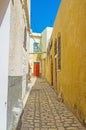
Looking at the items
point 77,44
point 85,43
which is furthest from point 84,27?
point 77,44

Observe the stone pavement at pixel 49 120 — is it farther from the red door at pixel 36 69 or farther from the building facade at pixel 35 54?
the red door at pixel 36 69

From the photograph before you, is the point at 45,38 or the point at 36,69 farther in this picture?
the point at 36,69

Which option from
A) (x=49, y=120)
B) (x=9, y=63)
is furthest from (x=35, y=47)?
(x=9, y=63)

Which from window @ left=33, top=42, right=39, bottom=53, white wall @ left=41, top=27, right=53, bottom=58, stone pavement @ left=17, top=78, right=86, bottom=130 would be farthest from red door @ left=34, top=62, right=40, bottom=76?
stone pavement @ left=17, top=78, right=86, bottom=130

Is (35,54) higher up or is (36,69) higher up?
(35,54)

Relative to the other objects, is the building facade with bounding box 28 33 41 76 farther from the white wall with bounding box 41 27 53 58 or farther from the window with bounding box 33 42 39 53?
the white wall with bounding box 41 27 53 58

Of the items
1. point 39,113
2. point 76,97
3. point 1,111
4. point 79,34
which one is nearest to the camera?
point 1,111

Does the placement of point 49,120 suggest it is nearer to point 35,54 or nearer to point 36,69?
point 35,54

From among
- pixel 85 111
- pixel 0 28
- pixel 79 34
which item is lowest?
pixel 85 111

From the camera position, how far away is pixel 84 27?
15.5 ft

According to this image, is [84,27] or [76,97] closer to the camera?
[84,27]

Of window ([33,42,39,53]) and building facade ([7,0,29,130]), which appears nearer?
building facade ([7,0,29,130])

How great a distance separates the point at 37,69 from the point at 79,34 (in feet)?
89.4

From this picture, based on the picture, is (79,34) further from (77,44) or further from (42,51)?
(42,51)
